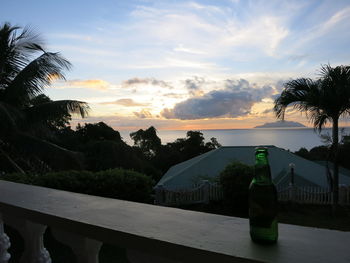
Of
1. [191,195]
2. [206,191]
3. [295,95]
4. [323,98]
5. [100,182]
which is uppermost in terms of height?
[295,95]

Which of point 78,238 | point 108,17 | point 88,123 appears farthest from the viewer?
point 88,123

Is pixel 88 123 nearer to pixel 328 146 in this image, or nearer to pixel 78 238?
pixel 328 146

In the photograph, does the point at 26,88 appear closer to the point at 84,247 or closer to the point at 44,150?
the point at 44,150

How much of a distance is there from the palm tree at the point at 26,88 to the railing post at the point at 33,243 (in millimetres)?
8609

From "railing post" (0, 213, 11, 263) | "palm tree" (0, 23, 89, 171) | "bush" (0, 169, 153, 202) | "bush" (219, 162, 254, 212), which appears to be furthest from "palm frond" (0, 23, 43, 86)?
"railing post" (0, 213, 11, 263)

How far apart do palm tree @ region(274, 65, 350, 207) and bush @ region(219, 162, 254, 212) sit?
2014 millimetres

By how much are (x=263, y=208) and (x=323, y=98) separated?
9.44 m

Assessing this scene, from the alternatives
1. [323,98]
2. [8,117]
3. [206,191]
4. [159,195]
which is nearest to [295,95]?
[323,98]

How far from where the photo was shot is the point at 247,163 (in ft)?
46.4

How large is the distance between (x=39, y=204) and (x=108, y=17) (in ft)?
17.1

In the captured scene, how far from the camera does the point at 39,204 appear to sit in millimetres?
1479

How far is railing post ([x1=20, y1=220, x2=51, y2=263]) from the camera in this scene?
150 centimetres

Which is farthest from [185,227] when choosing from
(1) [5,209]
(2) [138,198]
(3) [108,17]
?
(2) [138,198]

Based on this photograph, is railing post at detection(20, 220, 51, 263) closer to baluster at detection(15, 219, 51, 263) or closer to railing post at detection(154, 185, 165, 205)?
baluster at detection(15, 219, 51, 263)
